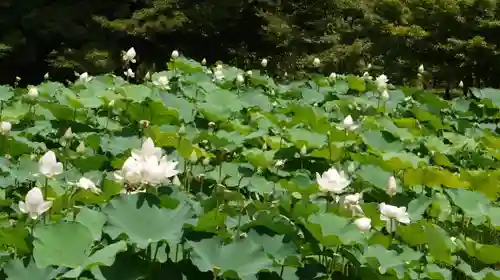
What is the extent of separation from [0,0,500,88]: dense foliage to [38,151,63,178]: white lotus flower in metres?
7.07

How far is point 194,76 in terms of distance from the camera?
2709 millimetres

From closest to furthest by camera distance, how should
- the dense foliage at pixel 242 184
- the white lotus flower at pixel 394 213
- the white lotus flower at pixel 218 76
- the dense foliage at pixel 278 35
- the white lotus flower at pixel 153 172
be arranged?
1. the dense foliage at pixel 242 184
2. the white lotus flower at pixel 153 172
3. the white lotus flower at pixel 394 213
4. the white lotus flower at pixel 218 76
5. the dense foliage at pixel 278 35

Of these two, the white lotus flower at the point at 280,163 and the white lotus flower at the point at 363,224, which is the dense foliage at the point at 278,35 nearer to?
the white lotus flower at the point at 280,163

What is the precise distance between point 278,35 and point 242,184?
7122 mm

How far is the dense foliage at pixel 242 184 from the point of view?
1090 mm

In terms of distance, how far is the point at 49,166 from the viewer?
133cm

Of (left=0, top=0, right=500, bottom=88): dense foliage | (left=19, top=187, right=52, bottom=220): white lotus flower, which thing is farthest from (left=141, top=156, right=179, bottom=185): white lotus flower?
(left=0, top=0, right=500, bottom=88): dense foliage

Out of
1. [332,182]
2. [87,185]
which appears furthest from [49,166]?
[332,182]

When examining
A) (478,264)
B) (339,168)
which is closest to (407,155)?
(339,168)

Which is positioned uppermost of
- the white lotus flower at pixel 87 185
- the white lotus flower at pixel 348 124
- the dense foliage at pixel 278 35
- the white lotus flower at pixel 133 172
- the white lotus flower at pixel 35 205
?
the white lotus flower at pixel 133 172

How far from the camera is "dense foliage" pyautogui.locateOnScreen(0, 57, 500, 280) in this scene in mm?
1090

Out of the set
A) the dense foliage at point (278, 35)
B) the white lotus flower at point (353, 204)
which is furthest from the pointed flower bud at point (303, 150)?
the dense foliage at point (278, 35)

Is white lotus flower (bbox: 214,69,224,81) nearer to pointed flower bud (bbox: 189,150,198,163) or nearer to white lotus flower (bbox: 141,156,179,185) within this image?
pointed flower bud (bbox: 189,150,198,163)

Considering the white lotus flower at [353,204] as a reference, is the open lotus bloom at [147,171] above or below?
above
